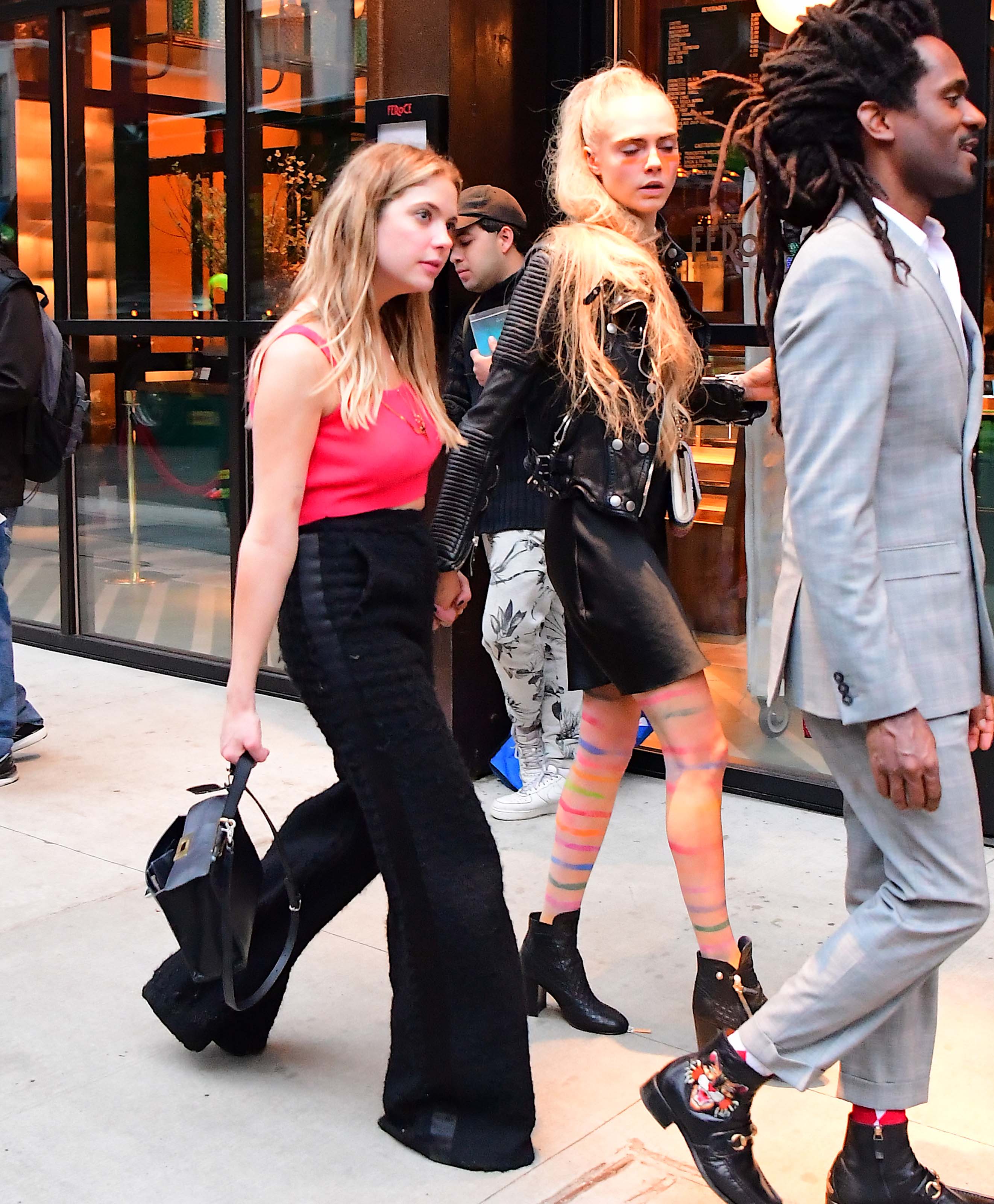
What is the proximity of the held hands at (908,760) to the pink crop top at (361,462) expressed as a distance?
1102mm

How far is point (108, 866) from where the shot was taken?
189 inches

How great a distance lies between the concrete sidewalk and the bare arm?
0.83 m

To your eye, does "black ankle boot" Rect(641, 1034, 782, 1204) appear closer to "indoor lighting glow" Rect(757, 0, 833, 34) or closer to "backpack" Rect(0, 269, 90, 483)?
"indoor lighting glow" Rect(757, 0, 833, 34)

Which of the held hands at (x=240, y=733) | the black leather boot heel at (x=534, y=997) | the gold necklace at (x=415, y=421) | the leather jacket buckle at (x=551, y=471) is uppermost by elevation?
the gold necklace at (x=415, y=421)

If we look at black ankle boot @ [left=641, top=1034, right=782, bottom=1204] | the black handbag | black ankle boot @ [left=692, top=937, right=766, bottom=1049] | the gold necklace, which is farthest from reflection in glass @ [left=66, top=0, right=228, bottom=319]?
black ankle boot @ [left=641, top=1034, right=782, bottom=1204]

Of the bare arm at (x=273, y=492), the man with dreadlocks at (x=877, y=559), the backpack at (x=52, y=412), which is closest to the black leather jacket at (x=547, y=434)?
the bare arm at (x=273, y=492)

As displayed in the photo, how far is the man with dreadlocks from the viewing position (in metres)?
2.42

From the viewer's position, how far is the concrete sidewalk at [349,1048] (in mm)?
3027

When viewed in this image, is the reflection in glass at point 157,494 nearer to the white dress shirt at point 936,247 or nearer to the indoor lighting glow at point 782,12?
the indoor lighting glow at point 782,12

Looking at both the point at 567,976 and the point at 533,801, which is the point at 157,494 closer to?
the point at 533,801

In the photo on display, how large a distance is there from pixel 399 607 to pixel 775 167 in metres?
1.09

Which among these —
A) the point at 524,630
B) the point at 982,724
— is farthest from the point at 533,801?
the point at 982,724

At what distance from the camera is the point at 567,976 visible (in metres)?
3.67

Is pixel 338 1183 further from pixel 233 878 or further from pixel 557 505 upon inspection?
pixel 557 505
